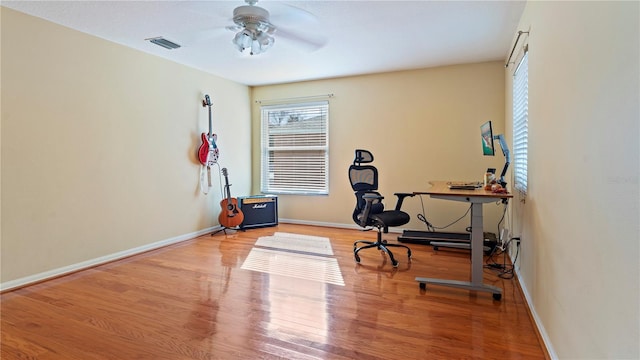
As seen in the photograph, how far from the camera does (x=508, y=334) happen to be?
200 centimetres

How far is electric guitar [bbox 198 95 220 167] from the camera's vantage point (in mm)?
4621

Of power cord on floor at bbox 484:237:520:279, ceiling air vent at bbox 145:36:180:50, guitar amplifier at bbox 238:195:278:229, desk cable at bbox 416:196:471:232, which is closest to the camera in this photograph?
power cord on floor at bbox 484:237:520:279

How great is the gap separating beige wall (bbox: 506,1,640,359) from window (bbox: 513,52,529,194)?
0.58m

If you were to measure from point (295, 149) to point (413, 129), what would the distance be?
1.94 meters

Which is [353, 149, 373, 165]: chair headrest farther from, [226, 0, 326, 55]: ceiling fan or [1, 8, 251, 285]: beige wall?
[1, 8, 251, 285]: beige wall

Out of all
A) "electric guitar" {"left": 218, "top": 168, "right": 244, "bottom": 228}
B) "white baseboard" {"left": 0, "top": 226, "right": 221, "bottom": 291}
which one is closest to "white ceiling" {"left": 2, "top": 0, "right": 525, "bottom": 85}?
"electric guitar" {"left": 218, "top": 168, "right": 244, "bottom": 228}

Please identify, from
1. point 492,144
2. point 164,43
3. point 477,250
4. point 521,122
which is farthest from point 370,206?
point 164,43

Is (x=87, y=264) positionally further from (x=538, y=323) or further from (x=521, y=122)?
(x=521, y=122)

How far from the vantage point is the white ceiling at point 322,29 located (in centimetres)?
269

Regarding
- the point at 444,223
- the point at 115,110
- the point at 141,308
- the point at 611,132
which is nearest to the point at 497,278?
the point at 444,223

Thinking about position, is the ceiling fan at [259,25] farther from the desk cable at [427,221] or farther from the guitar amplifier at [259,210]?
the desk cable at [427,221]

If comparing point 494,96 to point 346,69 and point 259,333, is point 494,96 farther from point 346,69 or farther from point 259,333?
point 259,333

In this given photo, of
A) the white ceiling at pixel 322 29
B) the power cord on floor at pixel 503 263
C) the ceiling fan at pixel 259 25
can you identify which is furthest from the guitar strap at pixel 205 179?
the power cord on floor at pixel 503 263

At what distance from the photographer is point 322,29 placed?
3.14 metres
